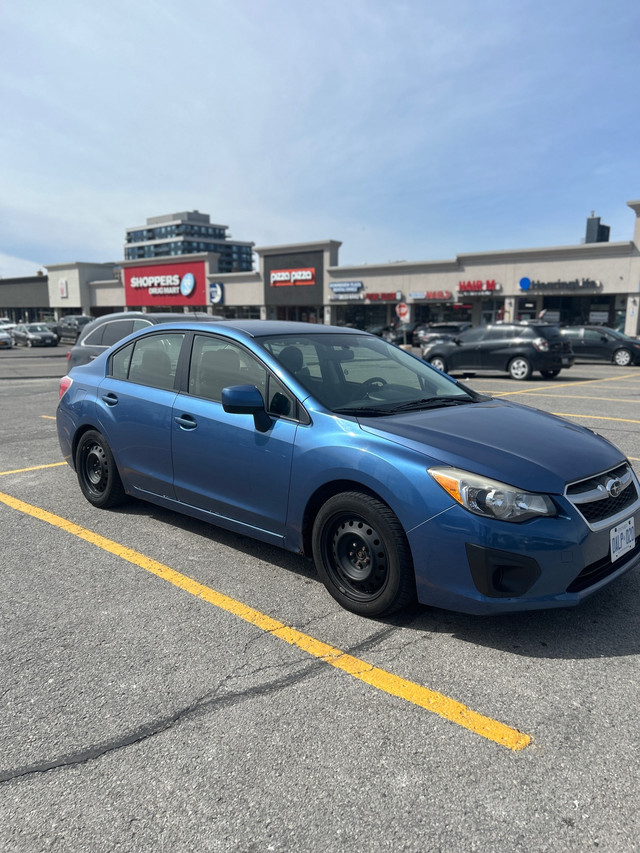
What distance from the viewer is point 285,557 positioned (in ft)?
13.7

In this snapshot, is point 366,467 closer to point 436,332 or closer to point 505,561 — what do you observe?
point 505,561

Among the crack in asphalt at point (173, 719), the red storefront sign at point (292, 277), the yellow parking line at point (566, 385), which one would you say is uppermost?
the red storefront sign at point (292, 277)

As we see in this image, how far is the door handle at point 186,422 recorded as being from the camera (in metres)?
4.12

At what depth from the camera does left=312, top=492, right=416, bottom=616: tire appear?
3068 mm

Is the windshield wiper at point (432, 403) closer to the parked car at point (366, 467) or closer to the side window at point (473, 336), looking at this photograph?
the parked car at point (366, 467)

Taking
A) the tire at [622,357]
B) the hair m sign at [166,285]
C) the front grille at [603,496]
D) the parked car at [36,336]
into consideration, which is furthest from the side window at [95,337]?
the hair m sign at [166,285]

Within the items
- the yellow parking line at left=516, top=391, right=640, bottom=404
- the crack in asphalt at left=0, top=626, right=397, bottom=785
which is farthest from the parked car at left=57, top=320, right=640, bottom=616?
the yellow parking line at left=516, top=391, right=640, bottom=404

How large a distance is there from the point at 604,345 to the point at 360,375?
20.1m

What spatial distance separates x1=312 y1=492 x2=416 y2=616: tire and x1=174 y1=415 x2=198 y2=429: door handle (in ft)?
3.96

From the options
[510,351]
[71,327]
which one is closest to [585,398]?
[510,351]

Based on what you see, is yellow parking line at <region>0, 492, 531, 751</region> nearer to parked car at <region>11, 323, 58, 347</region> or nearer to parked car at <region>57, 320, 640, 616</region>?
parked car at <region>57, 320, 640, 616</region>

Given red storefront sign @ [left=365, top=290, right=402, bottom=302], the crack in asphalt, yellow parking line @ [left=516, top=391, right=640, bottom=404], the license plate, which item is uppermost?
red storefront sign @ [left=365, top=290, right=402, bottom=302]

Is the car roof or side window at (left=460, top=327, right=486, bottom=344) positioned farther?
side window at (left=460, top=327, right=486, bottom=344)

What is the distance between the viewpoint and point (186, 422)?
164 inches
